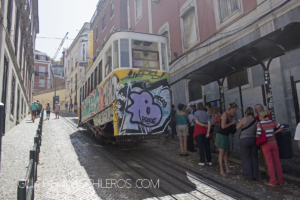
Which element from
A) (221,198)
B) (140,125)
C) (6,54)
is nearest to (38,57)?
(6,54)

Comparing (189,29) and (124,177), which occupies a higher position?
(189,29)

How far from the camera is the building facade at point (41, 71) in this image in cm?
5056

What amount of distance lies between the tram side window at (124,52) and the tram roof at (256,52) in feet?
7.84

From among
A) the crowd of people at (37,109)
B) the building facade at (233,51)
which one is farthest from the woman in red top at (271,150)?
the crowd of people at (37,109)

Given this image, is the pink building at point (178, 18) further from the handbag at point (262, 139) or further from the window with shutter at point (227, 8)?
the handbag at point (262, 139)

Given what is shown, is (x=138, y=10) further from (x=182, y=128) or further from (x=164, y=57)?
(x=182, y=128)

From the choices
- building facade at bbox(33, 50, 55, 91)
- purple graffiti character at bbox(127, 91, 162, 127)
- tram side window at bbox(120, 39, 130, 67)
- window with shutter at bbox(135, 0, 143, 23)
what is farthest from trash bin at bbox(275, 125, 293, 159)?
building facade at bbox(33, 50, 55, 91)

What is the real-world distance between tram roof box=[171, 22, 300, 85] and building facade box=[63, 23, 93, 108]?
2305 cm

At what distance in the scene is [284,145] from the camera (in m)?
4.89

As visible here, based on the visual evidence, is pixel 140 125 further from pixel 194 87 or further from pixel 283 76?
pixel 194 87

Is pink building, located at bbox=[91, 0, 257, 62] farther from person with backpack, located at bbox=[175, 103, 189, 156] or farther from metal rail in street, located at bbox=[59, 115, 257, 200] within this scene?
metal rail in street, located at bbox=[59, 115, 257, 200]

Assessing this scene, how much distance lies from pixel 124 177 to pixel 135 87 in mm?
2784

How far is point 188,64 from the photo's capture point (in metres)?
12.1

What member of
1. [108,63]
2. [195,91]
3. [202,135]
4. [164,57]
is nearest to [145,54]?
[164,57]
